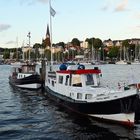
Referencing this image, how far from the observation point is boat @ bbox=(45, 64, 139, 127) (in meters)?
30.4

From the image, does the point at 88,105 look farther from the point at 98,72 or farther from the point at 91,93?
the point at 98,72

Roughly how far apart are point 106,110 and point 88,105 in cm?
189

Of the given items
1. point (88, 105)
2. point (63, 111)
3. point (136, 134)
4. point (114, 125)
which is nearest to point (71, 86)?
point (63, 111)

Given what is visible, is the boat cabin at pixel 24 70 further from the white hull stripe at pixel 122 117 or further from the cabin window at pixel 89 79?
the white hull stripe at pixel 122 117

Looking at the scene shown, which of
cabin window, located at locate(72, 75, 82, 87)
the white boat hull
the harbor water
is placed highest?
cabin window, located at locate(72, 75, 82, 87)

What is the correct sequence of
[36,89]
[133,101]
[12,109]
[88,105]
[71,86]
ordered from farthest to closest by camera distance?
[36,89]
[12,109]
[71,86]
[88,105]
[133,101]

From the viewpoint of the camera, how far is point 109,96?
31.0 m

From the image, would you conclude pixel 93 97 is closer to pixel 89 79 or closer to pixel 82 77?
pixel 82 77

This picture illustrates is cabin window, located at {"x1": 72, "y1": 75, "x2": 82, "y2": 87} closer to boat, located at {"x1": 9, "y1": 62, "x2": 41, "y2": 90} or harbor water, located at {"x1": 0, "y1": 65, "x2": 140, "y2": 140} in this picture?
harbor water, located at {"x1": 0, "y1": 65, "x2": 140, "y2": 140}

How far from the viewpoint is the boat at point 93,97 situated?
30362 millimetres

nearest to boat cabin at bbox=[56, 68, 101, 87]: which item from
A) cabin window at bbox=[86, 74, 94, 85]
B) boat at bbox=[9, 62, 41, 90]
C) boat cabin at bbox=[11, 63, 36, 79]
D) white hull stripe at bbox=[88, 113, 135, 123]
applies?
cabin window at bbox=[86, 74, 94, 85]

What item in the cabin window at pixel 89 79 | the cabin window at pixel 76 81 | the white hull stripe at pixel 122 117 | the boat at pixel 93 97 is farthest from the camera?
the cabin window at pixel 89 79

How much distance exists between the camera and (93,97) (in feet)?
108

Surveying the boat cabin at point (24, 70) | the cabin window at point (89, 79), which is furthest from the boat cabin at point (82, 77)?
the boat cabin at point (24, 70)
